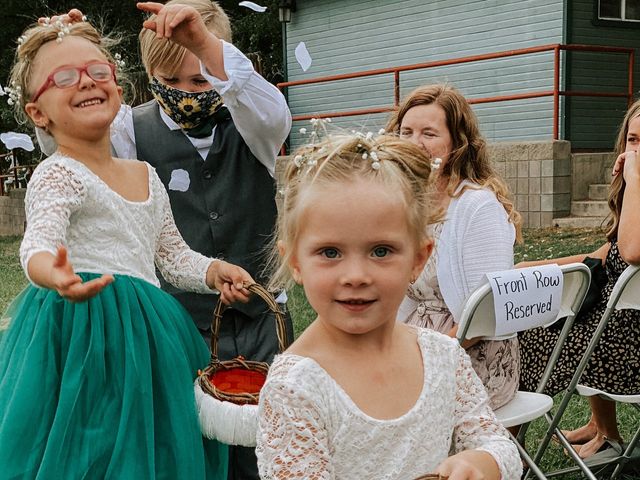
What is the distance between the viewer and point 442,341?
202 cm

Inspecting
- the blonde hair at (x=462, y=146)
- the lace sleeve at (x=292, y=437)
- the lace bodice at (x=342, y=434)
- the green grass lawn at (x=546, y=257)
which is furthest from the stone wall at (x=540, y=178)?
the lace sleeve at (x=292, y=437)

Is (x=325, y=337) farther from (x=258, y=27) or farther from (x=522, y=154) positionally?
(x=258, y=27)

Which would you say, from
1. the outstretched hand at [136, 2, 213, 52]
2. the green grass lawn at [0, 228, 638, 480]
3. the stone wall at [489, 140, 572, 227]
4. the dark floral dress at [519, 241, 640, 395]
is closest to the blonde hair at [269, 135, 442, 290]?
the outstretched hand at [136, 2, 213, 52]

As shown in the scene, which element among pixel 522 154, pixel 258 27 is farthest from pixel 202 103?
pixel 258 27

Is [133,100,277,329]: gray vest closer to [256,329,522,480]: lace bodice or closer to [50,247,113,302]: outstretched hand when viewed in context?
[50,247,113,302]: outstretched hand

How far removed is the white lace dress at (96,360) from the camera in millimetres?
2293

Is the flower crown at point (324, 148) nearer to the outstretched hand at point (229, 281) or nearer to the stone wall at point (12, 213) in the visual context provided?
the outstretched hand at point (229, 281)

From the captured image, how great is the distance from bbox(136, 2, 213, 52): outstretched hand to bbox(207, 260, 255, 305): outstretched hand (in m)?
0.65

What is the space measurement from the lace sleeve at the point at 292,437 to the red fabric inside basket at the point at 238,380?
2.15 feet

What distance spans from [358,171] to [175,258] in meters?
1.06

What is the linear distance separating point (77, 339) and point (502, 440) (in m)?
1.11

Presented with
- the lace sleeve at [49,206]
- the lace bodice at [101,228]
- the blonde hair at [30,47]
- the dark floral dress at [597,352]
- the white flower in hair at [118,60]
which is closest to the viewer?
the lace sleeve at [49,206]

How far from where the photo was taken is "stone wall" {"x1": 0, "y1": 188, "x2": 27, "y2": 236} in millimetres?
18031

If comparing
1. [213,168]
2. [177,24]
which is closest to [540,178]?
[213,168]
